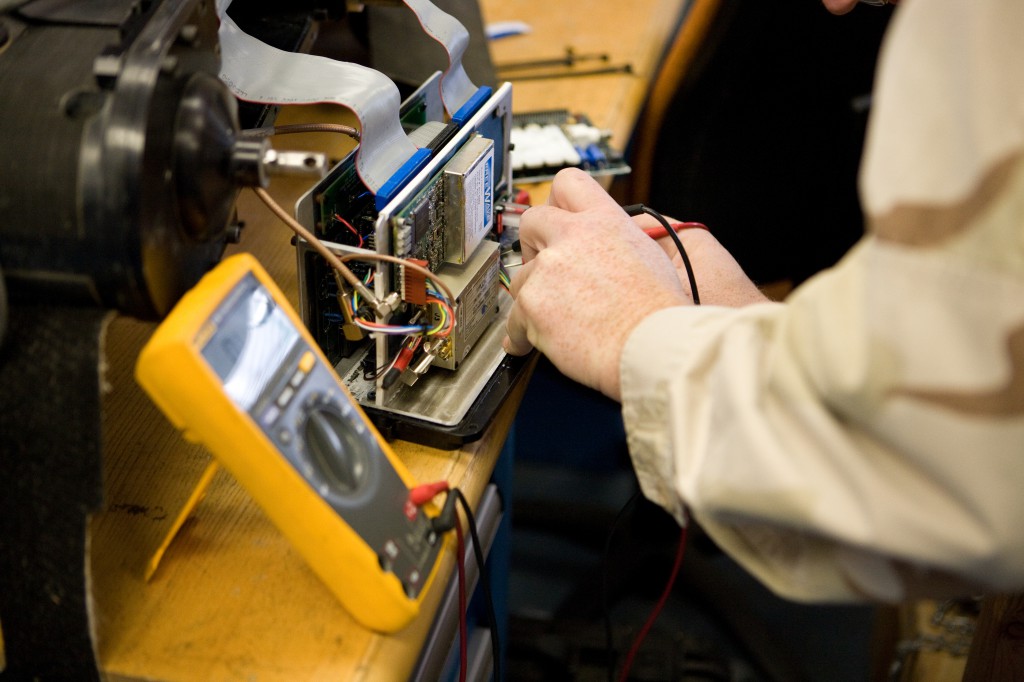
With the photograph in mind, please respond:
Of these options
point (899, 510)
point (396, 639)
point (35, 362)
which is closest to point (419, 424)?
point (396, 639)

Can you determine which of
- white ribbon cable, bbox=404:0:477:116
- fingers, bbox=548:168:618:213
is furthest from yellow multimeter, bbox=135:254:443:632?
white ribbon cable, bbox=404:0:477:116

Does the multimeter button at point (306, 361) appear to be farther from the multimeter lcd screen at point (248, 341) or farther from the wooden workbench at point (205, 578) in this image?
the wooden workbench at point (205, 578)

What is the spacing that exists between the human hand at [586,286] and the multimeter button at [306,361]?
0.20 metres

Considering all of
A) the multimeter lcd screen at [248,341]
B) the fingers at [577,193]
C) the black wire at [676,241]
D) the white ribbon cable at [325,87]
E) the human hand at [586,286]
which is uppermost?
the white ribbon cable at [325,87]

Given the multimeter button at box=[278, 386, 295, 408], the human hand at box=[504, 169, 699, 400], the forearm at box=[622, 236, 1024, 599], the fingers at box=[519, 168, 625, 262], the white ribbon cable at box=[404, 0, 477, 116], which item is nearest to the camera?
the forearm at box=[622, 236, 1024, 599]

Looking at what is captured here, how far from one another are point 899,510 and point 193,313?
0.44 metres

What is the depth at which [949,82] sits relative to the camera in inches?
18.4

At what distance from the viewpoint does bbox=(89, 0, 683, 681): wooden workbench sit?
2.02 feet

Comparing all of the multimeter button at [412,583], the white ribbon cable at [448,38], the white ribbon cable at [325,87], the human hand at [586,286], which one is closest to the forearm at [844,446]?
the human hand at [586,286]

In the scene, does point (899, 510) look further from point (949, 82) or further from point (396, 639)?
point (396, 639)

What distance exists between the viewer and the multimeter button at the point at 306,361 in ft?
2.07

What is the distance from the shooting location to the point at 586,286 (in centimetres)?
74

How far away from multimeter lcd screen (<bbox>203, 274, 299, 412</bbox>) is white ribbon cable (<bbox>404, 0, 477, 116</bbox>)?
0.44m

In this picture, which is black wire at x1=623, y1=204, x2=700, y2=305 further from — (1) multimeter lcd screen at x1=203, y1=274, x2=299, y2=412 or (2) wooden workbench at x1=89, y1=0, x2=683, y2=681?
(1) multimeter lcd screen at x1=203, y1=274, x2=299, y2=412
